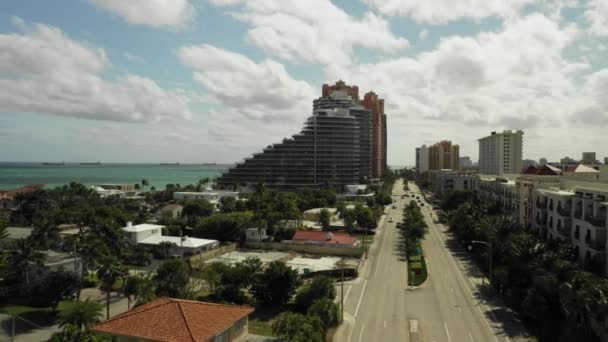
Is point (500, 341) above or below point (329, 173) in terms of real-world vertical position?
below

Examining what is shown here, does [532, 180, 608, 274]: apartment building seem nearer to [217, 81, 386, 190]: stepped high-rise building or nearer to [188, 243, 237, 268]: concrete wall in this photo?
[188, 243, 237, 268]: concrete wall

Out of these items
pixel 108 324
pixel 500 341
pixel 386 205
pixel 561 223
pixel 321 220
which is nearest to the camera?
pixel 108 324

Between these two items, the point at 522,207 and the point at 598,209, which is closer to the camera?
the point at 598,209

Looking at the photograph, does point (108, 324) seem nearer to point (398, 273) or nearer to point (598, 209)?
point (398, 273)

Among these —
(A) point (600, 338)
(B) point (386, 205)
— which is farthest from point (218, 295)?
(B) point (386, 205)

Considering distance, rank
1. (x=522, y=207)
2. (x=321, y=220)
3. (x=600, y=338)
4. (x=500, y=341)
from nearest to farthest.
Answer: (x=600, y=338), (x=500, y=341), (x=522, y=207), (x=321, y=220)

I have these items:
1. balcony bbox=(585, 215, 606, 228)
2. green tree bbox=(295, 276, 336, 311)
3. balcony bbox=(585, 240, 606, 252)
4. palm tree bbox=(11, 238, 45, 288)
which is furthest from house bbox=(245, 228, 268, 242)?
balcony bbox=(585, 240, 606, 252)

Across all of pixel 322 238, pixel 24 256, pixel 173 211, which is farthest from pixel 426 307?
pixel 173 211
